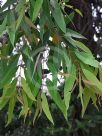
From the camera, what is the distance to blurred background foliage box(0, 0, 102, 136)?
2.02m

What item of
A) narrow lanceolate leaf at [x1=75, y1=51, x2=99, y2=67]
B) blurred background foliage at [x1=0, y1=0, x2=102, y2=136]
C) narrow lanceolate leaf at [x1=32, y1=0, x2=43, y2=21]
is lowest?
blurred background foliage at [x1=0, y1=0, x2=102, y2=136]

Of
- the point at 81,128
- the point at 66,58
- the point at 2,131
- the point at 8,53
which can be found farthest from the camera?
the point at 2,131

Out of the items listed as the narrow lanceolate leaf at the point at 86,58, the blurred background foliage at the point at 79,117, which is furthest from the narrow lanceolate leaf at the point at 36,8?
the blurred background foliage at the point at 79,117

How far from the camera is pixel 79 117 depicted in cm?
207

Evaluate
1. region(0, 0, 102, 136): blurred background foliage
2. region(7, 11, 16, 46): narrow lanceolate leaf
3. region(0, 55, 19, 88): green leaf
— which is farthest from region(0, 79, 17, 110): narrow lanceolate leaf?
region(0, 0, 102, 136): blurred background foliage

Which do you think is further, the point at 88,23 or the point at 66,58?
the point at 88,23

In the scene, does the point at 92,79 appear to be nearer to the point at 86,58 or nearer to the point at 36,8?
the point at 86,58

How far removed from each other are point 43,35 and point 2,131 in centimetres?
130

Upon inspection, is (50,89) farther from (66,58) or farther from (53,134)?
(53,134)

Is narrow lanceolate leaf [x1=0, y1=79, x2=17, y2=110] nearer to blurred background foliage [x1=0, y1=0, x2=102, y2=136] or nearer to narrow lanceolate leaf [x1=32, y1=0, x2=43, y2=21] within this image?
narrow lanceolate leaf [x1=32, y1=0, x2=43, y2=21]

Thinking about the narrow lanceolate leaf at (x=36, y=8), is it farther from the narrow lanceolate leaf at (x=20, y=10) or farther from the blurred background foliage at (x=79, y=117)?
the blurred background foliage at (x=79, y=117)

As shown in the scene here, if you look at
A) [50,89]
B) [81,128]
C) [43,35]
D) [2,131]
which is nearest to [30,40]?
[43,35]

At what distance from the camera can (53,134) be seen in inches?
84.1

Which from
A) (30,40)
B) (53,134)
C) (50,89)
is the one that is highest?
(30,40)
